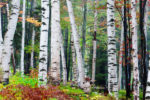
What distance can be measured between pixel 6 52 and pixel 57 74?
9.38ft

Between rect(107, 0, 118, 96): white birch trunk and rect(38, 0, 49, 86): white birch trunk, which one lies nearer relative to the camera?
rect(38, 0, 49, 86): white birch trunk

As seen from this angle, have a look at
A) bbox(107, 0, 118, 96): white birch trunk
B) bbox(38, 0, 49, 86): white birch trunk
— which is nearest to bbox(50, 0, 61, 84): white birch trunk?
bbox(38, 0, 49, 86): white birch trunk

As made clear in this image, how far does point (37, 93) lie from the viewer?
19.8 feet

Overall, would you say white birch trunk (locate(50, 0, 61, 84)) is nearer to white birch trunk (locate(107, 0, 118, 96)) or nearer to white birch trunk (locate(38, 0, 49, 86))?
white birch trunk (locate(38, 0, 49, 86))

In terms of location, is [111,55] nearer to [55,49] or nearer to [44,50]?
[44,50]

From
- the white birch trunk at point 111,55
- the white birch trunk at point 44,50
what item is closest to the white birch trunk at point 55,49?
the white birch trunk at point 44,50

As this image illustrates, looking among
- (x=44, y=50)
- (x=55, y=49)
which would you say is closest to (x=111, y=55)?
(x=44, y=50)

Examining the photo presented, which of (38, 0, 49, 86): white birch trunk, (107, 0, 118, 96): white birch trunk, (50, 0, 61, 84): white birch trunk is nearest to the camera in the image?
(38, 0, 49, 86): white birch trunk

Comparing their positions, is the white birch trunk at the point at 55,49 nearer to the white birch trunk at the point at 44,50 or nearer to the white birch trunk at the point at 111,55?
the white birch trunk at the point at 44,50

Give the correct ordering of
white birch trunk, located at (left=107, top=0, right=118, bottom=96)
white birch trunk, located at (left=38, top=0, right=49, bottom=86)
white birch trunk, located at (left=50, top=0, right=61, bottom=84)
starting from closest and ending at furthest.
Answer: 1. white birch trunk, located at (left=38, top=0, right=49, bottom=86)
2. white birch trunk, located at (left=107, top=0, right=118, bottom=96)
3. white birch trunk, located at (left=50, top=0, right=61, bottom=84)

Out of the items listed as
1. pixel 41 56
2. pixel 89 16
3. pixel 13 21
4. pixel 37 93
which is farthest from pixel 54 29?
pixel 89 16

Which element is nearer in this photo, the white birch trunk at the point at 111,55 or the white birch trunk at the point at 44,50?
the white birch trunk at the point at 44,50

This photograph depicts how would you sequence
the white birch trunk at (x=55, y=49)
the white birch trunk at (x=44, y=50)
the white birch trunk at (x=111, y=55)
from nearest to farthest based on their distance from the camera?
→ the white birch trunk at (x=44, y=50)
the white birch trunk at (x=111, y=55)
the white birch trunk at (x=55, y=49)

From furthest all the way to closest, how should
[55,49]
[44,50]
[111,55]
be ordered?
1. [55,49]
2. [111,55]
3. [44,50]
